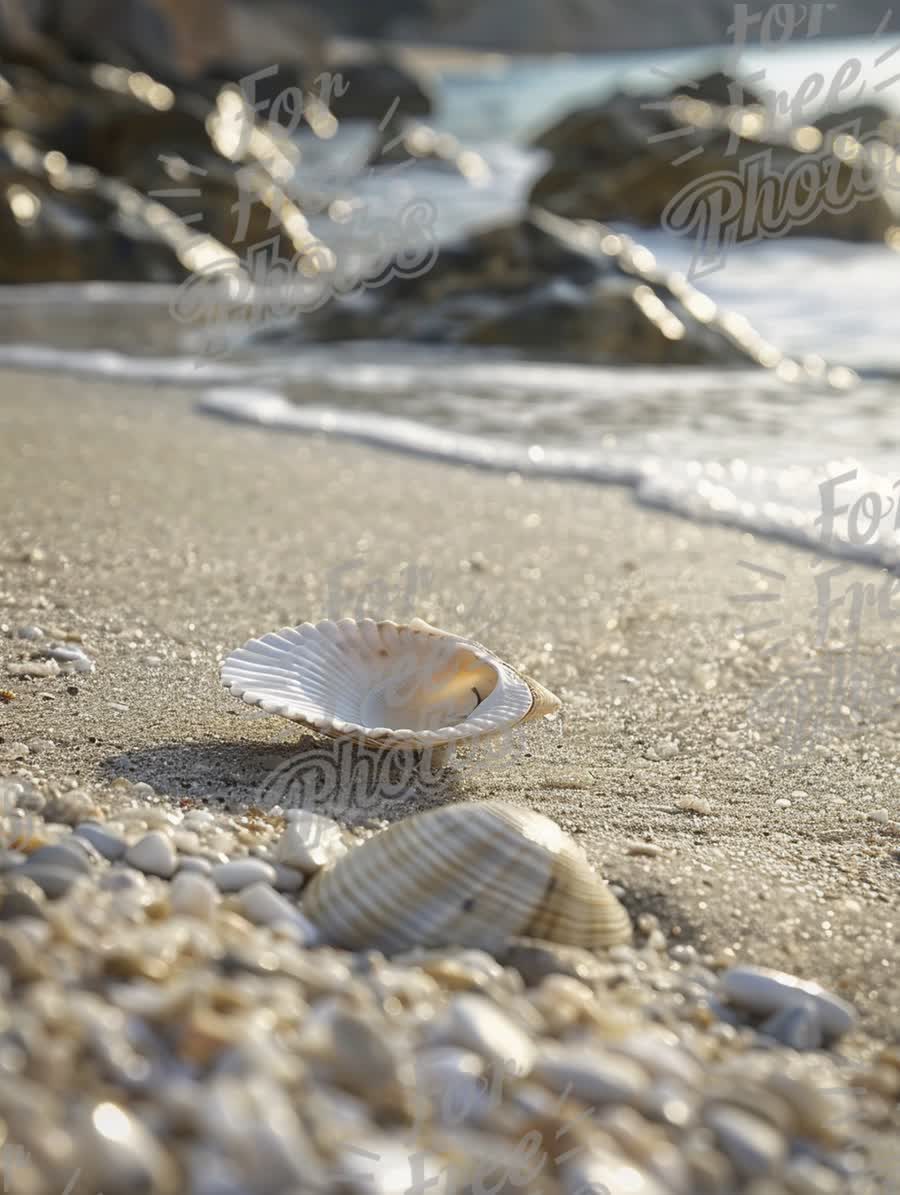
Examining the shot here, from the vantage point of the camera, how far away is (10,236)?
28.9 ft

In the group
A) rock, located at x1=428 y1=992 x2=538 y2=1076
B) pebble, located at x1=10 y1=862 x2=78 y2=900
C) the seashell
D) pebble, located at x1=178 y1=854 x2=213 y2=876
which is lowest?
pebble, located at x1=178 y1=854 x2=213 y2=876

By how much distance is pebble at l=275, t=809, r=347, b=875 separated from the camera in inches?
65.0

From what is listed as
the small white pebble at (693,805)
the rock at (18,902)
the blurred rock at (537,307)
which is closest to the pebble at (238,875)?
the rock at (18,902)

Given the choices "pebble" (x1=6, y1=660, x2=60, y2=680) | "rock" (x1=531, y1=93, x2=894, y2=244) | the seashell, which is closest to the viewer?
the seashell

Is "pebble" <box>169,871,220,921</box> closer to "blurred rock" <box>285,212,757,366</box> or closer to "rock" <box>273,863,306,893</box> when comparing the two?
"rock" <box>273,863,306,893</box>

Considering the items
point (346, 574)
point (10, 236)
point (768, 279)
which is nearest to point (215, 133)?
point (10, 236)

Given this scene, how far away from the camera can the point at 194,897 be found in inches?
57.7

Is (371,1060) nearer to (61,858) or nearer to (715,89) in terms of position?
(61,858)

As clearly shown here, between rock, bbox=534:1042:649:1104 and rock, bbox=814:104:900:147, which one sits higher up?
rock, bbox=814:104:900:147

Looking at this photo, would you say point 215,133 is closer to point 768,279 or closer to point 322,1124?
point 768,279

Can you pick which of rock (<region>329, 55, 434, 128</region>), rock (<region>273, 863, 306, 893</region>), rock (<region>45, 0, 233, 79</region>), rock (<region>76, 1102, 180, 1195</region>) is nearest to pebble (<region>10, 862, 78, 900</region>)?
rock (<region>273, 863, 306, 893</region>)

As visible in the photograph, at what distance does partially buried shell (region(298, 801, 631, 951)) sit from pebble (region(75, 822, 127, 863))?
24 cm

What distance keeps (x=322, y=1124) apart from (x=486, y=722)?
3.06 feet

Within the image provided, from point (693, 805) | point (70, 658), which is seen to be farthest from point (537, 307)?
point (693, 805)
